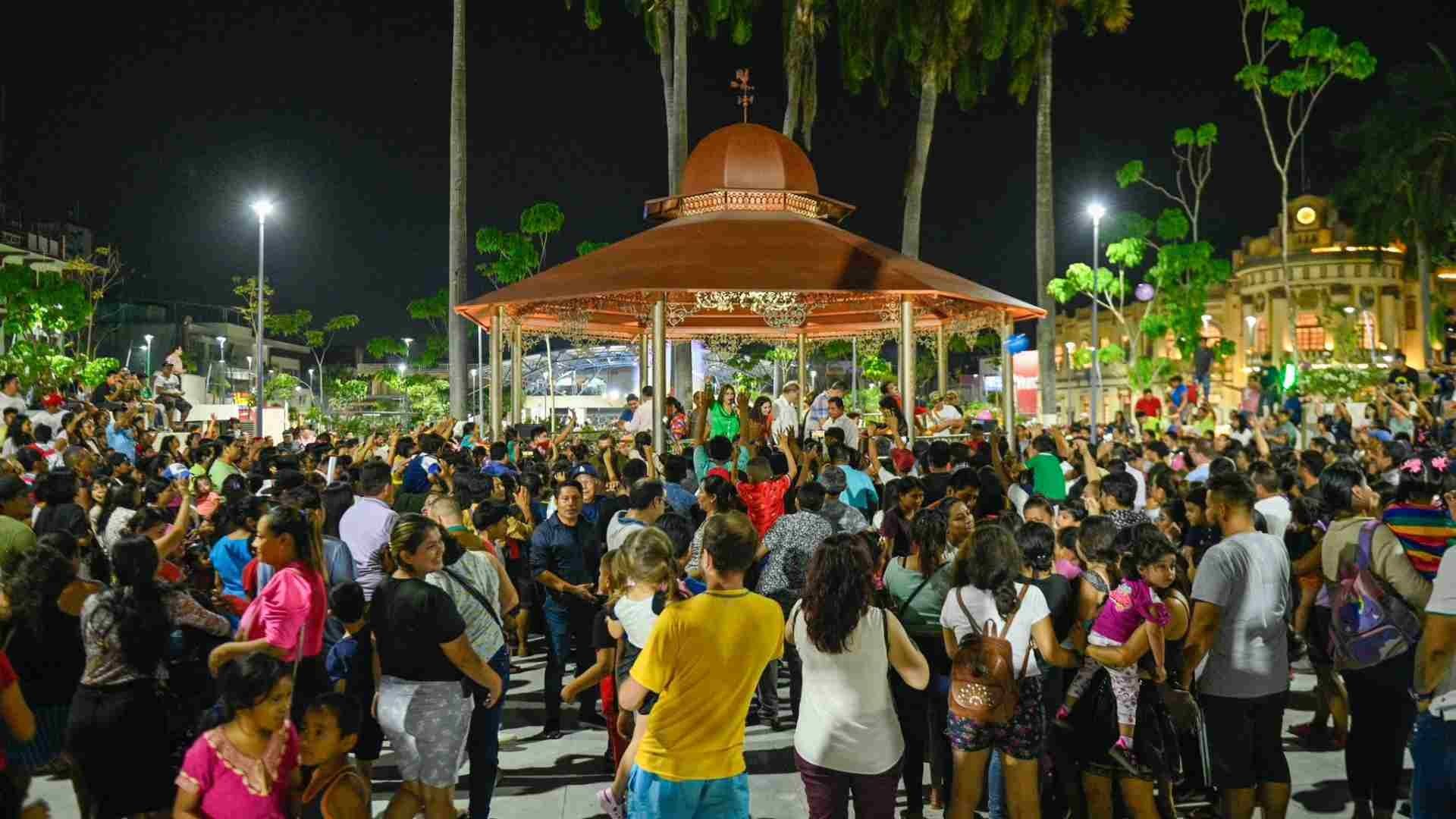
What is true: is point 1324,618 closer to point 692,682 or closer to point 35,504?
point 692,682

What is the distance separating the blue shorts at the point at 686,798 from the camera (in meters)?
4.04

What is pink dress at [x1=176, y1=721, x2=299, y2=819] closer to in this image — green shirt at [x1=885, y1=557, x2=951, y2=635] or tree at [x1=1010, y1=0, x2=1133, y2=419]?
green shirt at [x1=885, y1=557, x2=951, y2=635]

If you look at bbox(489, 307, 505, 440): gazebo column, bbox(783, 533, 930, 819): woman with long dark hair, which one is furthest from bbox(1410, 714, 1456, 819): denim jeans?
bbox(489, 307, 505, 440): gazebo column

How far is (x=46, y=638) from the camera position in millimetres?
5273

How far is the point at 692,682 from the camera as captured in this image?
400 centimetres

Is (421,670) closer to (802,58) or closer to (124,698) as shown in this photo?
(124,698)

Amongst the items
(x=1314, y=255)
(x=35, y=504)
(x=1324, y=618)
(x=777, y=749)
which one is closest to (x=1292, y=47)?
(x=1314, y=255)

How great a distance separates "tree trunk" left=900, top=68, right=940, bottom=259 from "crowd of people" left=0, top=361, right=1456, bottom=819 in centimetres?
2028

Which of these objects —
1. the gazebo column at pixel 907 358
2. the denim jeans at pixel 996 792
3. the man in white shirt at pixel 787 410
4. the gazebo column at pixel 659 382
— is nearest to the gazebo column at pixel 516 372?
the gazebo column at pixel 659 382

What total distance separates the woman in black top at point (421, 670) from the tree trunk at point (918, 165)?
77.3 feet

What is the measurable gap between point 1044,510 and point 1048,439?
4.13 m

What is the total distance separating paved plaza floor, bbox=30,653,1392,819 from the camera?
6.13 meters

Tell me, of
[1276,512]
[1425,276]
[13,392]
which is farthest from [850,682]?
[1425,276]

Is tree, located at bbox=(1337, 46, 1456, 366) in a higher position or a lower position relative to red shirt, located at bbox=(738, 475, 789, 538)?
higher
